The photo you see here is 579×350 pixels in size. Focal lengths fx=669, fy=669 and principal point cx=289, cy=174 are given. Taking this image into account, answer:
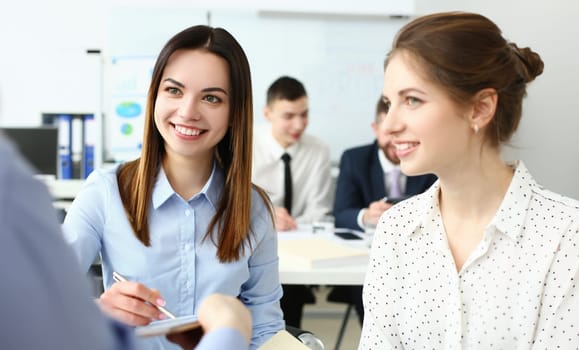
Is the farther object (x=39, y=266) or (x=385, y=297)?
(x=385, y=297)

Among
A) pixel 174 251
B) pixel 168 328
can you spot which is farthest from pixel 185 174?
pixel 168 328

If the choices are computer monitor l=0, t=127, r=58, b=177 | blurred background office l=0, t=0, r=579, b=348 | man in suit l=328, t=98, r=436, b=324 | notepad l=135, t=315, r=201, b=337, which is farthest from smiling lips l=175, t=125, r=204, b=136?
blurred background office l=0, t=0, r=579, b=348

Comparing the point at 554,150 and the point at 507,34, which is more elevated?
the point at 507,34

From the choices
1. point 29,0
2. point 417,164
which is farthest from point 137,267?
point 29,0

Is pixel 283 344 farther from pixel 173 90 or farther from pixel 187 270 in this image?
pixel 173 90

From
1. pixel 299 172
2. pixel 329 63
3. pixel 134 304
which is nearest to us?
pixel 134 304

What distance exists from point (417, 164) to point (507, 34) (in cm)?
110

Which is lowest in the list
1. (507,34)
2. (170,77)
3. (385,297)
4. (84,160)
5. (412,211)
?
(84,160)

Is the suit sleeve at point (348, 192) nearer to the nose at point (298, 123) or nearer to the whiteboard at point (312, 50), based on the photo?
the nose at point (298, 123)

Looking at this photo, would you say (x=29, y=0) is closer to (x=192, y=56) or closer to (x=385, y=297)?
(x=192, y=56)

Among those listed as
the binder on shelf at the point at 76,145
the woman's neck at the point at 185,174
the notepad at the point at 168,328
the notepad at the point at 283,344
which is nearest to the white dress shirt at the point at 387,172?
the woman's neck at the point at 185,174

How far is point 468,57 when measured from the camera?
1.37m

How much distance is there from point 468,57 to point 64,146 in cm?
368

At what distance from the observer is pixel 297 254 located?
7.42ft
